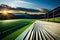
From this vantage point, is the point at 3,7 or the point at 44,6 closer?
the point at 3,7

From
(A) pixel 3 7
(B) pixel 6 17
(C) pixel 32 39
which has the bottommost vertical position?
(C) pixel 32 39

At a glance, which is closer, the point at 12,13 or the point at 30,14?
the point at 12,13

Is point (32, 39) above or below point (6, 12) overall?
below

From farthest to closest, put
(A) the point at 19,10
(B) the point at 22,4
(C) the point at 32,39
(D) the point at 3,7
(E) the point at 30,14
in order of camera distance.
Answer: (E) the point at 30,14
(A) the point at 19,10
(B) the point at 22,4
(D) the point at 3,7
(C) the point at 32,39

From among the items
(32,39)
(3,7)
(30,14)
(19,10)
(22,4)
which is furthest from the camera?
(30,14)

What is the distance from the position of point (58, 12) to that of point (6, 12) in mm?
3343

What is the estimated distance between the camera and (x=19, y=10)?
1040 centimetres

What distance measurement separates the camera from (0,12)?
9.18 m

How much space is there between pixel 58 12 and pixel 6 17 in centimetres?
340

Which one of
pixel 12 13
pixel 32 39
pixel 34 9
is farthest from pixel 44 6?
pixel 32 39

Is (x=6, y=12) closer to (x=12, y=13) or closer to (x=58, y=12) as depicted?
(x=12, y=13)

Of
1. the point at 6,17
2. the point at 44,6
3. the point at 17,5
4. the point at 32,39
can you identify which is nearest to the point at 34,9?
the point at 44,6

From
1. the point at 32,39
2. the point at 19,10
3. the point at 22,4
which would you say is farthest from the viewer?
the point at 19,10

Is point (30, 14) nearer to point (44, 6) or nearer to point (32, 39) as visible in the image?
point (44, 6)
